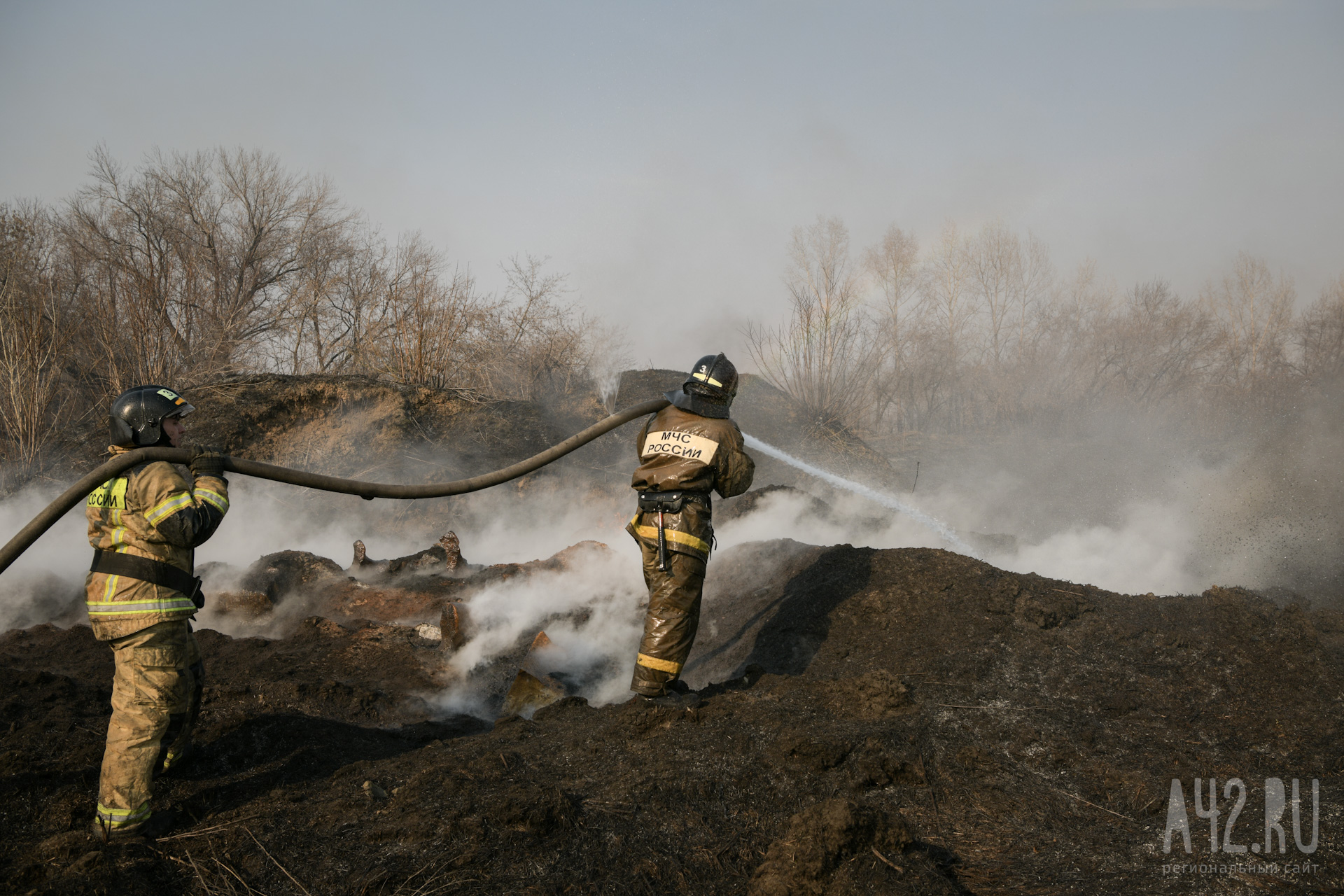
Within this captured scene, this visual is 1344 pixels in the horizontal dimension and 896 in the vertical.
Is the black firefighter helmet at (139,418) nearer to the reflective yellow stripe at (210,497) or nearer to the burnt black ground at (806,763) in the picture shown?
the reflective yellow stripe at (210,497)

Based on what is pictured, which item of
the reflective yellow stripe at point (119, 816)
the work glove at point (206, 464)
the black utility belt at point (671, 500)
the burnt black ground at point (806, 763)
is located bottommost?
the reflective yellow stripe at point (119, 816)

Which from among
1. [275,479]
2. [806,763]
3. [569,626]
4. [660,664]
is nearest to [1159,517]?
[569,626]

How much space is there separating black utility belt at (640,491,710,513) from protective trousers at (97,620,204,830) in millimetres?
2641

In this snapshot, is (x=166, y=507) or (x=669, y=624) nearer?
(x=166, y=507)

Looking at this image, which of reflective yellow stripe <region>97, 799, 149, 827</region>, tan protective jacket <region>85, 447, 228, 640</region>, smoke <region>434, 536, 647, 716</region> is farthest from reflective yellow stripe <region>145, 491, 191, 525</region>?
smoke <region>434, 536, 647, 716</region>

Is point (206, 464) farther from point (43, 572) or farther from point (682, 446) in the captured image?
point (43, 572)

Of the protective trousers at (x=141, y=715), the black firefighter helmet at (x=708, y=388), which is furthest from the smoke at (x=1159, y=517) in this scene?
the protective trousers at (x=141, y=715)

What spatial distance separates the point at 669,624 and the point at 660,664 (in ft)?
0.81

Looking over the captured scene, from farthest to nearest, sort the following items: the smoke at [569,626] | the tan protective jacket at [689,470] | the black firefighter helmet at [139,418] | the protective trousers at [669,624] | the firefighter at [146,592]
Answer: the smoke at [569,626] → the tan protective jacket at [689,470] → the protective trousers at [669,624] → the black firefighter helmet at [139,418] → the firefighter at [146,592]

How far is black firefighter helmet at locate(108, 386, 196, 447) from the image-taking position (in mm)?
3725

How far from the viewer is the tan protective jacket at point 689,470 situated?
4992mm

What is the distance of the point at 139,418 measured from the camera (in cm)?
373

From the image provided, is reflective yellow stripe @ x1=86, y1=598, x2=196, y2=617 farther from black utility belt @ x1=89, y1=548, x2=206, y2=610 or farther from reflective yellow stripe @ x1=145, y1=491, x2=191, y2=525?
reflective yellow stripe @ x1=145, y1=491, x2=191, y2=525

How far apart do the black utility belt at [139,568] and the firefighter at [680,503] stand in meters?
2.43
